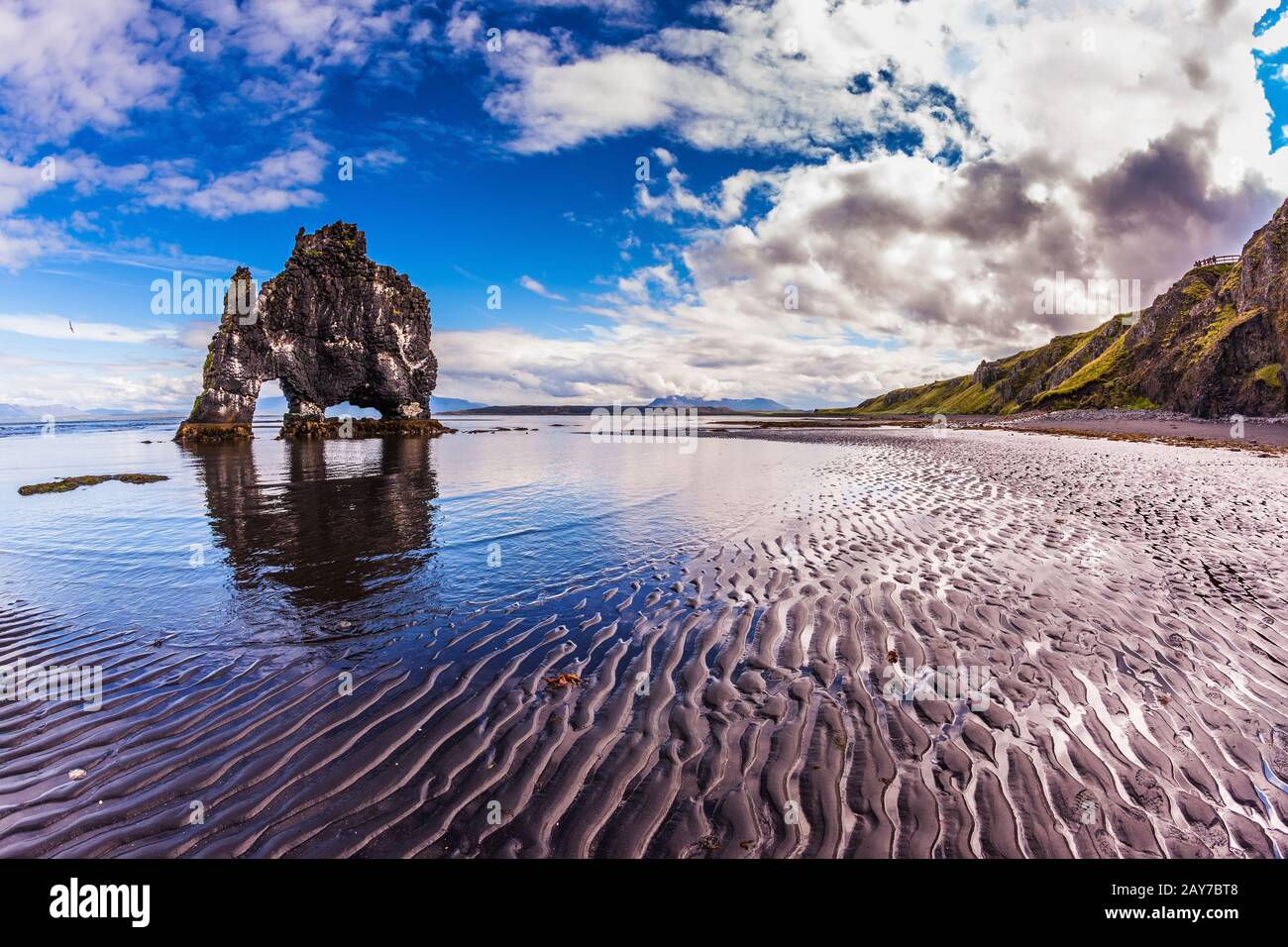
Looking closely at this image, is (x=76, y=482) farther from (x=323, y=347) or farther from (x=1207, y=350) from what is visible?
(x=1207, y=350)

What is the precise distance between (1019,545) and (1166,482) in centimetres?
2019

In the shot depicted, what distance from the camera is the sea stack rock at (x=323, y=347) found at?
249ft

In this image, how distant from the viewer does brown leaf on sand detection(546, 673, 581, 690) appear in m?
8.20

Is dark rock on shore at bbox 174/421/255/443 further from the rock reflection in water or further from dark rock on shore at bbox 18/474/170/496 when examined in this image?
dark rock on shore at bbox 18/474/170/496

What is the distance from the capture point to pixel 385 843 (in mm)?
5016

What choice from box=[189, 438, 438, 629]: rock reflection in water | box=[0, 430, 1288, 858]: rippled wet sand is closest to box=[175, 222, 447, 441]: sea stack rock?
box=[189, 438, 438, 629]: rock reflection in water

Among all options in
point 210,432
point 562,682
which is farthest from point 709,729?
point 210,432

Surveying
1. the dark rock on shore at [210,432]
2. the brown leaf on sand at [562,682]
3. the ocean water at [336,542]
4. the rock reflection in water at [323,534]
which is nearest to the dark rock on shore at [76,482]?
the ocean water at [336,542]

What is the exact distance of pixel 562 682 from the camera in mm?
8289

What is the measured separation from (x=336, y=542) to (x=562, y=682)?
543 inches

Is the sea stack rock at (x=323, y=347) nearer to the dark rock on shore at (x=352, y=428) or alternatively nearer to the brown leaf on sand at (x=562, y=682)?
the dark rock on shore at (x=352, y=428)

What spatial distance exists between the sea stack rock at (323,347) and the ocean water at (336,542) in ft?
136
